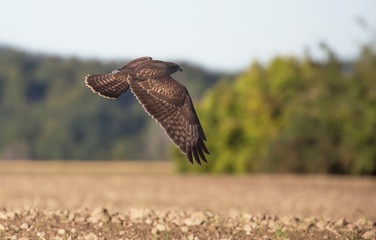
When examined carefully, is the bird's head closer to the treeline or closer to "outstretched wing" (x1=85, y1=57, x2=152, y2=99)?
"outstretched wing" (x1=85, y1=57, x2=152, y2=99)

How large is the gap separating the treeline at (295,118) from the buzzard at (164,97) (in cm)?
2858

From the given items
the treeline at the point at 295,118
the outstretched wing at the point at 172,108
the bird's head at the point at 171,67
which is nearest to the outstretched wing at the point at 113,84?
the outstretched wing at the point at 172,108

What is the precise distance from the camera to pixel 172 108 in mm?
8820

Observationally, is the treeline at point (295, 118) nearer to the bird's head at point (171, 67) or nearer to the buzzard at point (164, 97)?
the bird's head at point (171, 67)

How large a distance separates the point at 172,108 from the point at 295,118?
1222 inches

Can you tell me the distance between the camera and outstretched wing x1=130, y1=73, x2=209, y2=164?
28.5ft

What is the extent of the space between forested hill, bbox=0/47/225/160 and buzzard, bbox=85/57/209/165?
79582 mm

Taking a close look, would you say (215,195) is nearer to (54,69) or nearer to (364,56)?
(364,56)

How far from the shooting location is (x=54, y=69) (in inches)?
5517

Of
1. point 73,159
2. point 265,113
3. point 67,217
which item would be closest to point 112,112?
point 73,159

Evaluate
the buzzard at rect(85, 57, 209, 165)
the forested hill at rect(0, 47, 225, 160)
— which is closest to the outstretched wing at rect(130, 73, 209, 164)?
the buzzard at rect(85, 57, 209, 165)

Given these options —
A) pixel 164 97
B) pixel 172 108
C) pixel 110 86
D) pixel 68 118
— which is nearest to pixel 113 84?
pixel 110 86

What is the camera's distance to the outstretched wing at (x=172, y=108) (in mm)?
8695

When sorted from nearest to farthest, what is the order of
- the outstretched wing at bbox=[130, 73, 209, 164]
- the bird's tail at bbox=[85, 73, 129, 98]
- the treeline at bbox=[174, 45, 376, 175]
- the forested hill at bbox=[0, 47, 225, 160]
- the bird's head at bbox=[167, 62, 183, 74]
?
the outstretched wing at bbox=[130, 73, 209, 164] → the bird's tail at bbox=[85, 73, 129, 98] → the bird's head at bbox=[167, 62, 183, 74] → the treeline at bbox=[174, 45, 376, 175] → the forested hill at bbox=[0, 47, 225, 160]
